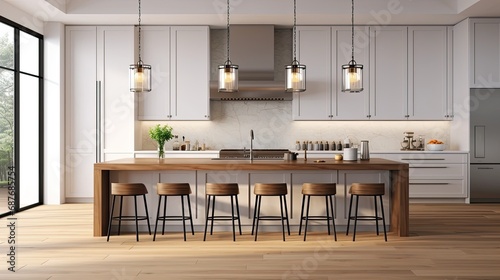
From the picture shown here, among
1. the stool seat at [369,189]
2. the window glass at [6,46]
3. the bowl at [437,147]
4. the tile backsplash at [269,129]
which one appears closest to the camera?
the stool seat at [369,189]

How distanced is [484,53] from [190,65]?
4.56 m

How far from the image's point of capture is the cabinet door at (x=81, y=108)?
8844 millimetres

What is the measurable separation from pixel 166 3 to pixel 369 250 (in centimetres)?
483

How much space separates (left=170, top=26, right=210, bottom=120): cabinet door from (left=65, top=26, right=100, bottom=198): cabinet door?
1274mm

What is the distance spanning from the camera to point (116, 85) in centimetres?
886

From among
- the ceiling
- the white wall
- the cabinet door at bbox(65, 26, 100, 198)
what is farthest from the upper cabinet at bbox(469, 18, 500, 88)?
the white wall

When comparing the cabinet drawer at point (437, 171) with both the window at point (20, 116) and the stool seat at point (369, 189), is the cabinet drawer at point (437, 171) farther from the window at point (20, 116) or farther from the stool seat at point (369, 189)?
the window at point (20, 116)

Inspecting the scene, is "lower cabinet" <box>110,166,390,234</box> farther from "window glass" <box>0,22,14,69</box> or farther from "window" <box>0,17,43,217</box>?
"window glass" <box>0,22,14,69</box>

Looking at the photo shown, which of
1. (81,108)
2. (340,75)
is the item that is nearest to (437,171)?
(340,75)

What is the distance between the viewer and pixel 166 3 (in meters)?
8.25

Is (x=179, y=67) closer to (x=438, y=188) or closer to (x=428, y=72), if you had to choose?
(x=428, y=72)

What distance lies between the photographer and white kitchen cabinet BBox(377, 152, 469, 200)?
28.6 feet

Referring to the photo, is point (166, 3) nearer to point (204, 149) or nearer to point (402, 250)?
point (204, 149)

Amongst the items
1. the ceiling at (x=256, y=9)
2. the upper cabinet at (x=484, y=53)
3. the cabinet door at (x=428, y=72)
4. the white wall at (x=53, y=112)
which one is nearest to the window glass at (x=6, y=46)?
the ceiling at (x=256, y=9)
